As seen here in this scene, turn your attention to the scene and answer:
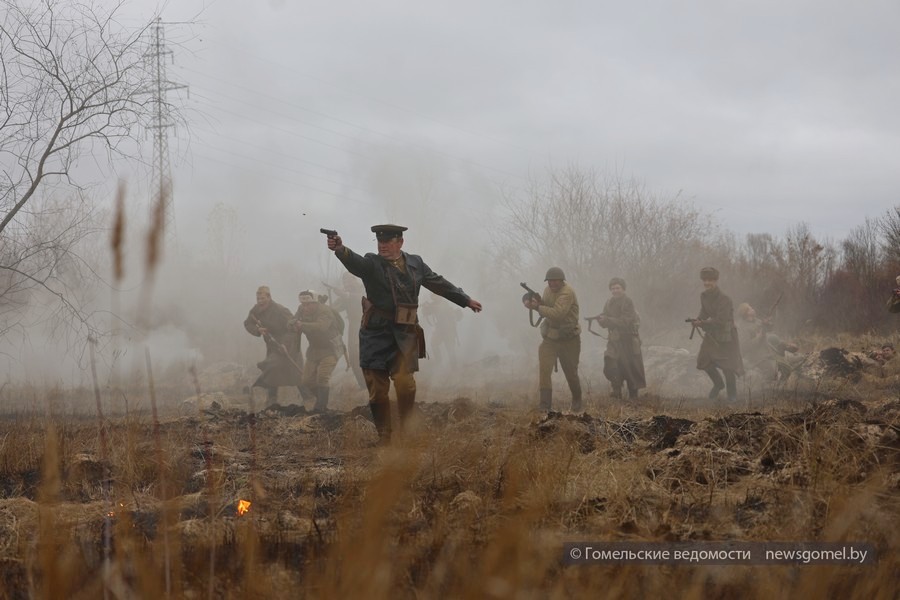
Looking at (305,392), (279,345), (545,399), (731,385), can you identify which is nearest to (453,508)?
(545,399)

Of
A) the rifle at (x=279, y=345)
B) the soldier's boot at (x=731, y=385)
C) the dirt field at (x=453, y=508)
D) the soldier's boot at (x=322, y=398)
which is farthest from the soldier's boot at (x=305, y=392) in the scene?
the soldier's boot at (x=731, y=385)

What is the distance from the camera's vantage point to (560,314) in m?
11.6

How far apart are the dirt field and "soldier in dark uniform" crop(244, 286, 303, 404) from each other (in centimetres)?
509

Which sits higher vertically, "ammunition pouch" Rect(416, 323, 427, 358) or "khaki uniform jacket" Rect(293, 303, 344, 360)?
"khaki uniform jacket" Rect(293, 303, 344, 360)

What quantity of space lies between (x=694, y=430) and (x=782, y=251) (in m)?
25.7

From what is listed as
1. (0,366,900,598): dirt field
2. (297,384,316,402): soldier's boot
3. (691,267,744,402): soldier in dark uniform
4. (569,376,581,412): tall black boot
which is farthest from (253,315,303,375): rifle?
(691,267,744,402): soldier in dark uniform

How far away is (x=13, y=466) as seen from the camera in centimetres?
657

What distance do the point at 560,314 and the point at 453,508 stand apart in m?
7.19

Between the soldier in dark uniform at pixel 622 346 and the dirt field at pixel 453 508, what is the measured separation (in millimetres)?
5697

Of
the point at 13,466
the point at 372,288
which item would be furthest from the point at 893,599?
the point at 13,466

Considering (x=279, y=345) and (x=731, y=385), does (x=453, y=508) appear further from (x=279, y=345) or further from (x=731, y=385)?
(x=731, y=385)

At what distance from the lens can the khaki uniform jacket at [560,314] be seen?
11562 mm

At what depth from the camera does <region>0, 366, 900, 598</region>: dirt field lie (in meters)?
2.49

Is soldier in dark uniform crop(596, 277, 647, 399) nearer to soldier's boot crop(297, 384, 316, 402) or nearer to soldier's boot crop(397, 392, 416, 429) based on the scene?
soldier's boot crop(297, 384, 316, 402)
